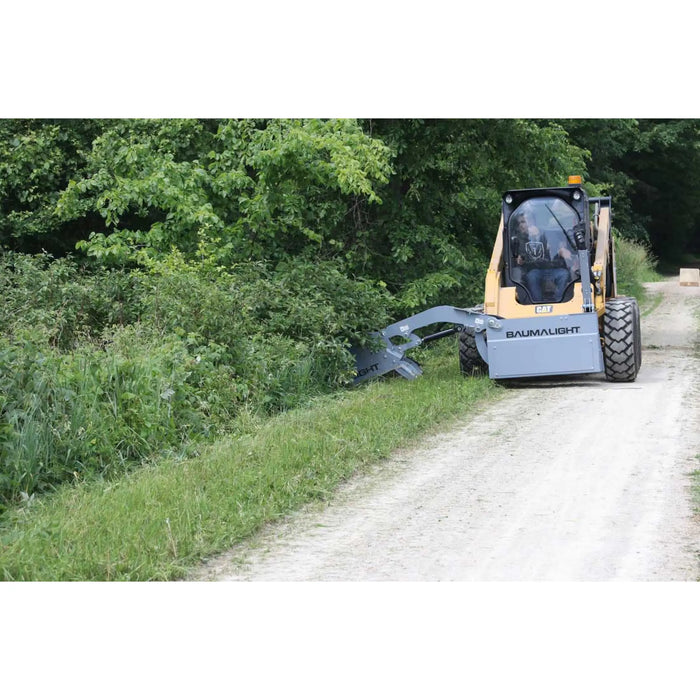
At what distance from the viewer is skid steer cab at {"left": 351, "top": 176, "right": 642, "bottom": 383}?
43.8 feet

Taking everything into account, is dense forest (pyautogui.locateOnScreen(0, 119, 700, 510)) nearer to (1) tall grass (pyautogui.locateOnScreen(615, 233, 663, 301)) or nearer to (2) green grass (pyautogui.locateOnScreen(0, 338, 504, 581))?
(2) green grass (pyautogui.locateOnScreen(0, 338, 504, 581))

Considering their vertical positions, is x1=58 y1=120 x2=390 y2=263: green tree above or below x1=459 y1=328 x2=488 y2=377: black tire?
above

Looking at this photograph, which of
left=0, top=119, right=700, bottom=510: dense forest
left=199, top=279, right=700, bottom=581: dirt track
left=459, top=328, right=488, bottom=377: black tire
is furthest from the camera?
left=459, top=328, right=488, bottom=377: black tire

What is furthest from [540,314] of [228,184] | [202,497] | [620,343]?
[202,497]

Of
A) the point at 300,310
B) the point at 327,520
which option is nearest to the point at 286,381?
the point at 300,310

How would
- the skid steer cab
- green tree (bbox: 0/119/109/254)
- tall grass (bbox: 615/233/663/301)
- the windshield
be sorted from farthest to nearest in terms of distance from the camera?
tall grass (bbox: 615/233/663/301), green tree (bbox: 0/119/109/254), the windshield, the skid steer cab

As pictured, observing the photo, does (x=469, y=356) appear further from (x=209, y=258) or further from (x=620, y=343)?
(x=209, y=258)

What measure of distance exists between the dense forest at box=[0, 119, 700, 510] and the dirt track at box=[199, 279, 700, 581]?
2393 mm

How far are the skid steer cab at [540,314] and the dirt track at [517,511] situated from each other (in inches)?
64.2

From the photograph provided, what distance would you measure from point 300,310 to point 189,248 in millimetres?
3523

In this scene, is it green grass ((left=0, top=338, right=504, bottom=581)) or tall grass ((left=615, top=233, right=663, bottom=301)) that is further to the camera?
tall grass ((left=615, top=233, right=663, bottom=301))

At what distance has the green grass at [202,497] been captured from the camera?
6.14 m

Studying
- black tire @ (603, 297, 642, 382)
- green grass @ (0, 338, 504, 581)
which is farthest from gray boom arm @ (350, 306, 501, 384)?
green grass @ (0, 338, 504, 581)

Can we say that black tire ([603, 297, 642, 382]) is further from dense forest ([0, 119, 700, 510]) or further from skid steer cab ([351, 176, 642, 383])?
dense forest ([0, 119, 700, 510])
